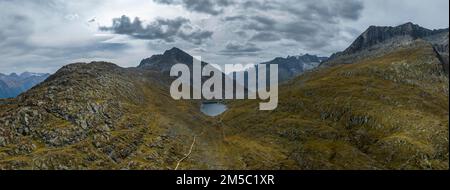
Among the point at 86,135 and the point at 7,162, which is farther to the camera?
the point at 86,135

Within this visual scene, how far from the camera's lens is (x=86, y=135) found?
181000 millimetres

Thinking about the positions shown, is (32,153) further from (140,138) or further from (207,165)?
(207,165)

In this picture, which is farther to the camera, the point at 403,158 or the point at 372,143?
the point at 372,143

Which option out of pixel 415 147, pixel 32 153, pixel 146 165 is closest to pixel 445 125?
pixel 415 147

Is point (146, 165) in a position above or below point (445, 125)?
below

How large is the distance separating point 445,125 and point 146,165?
139407 mm
